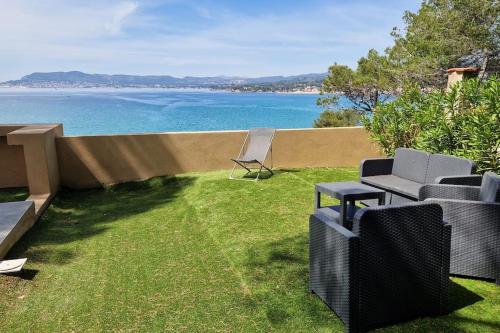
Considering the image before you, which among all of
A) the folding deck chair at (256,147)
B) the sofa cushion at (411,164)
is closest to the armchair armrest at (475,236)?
the sofa cushion at (411,164)

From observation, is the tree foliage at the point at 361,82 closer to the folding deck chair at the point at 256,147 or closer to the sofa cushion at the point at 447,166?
the folding deck chair at the point at 256,147

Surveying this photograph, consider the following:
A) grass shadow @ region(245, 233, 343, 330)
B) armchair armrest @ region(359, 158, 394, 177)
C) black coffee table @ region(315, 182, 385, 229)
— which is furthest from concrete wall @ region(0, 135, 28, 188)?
armchair armrest @ region(359, 158, 394, 177)

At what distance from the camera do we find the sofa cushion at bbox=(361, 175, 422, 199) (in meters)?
4.61

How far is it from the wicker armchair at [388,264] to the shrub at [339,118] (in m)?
23.2

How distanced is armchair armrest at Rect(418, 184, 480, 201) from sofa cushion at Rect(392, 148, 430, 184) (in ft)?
4.70

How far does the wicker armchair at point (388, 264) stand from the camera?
2.45 metres

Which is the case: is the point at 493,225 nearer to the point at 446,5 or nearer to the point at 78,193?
the point at 78,193

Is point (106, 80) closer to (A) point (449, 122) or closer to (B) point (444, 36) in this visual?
(B) point (444, 36)

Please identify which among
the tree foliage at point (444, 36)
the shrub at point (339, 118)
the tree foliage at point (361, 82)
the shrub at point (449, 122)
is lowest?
the shrub at point (339, 118)

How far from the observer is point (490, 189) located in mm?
3307

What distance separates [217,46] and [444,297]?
5471cm

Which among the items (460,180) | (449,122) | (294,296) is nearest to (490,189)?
(460,180)

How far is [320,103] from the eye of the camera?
25.4m

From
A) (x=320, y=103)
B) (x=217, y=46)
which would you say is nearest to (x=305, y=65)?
(x=217, y=46)
